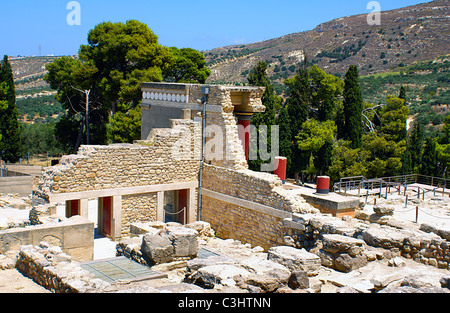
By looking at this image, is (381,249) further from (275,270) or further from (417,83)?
(417,83)

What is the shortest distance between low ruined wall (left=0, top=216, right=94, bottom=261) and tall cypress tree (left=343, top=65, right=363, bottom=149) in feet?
71.7

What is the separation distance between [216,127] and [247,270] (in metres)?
8.44

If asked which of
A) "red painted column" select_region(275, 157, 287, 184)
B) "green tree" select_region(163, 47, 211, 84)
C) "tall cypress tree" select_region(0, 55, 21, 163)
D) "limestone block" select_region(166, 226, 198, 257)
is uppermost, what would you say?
"green tree" select_region(163, 47, 211, 84)

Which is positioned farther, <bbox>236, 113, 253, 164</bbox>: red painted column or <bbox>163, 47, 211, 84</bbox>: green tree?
<bbox>163, 47, 211, 84</bbox>: green tree

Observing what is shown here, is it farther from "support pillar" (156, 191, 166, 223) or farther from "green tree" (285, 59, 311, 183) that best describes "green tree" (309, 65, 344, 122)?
"support pillar" (156, 191, 166, 223)

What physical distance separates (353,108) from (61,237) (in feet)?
75.3

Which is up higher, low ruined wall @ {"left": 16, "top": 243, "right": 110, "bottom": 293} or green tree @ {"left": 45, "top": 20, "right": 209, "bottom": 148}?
green tree @ {"left": 45, "top": 20, "right": 209, "bottom": 148}

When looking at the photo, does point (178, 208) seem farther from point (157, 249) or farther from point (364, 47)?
point (364, 47)

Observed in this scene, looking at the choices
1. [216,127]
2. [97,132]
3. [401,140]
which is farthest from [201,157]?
[97,132]

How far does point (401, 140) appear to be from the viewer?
29609mm

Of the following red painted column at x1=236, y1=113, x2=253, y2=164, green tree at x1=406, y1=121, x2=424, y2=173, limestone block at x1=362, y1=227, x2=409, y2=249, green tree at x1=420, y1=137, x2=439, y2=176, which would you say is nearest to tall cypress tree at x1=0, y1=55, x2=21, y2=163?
red painted column at x1=236, y1=113, x2=253, y2=164

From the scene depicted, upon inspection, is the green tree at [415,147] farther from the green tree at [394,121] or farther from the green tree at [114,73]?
the green tree at [114,73]

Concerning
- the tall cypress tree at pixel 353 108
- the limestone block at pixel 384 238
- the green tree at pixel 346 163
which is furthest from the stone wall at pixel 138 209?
the tall cypress tree at pixel 353 108

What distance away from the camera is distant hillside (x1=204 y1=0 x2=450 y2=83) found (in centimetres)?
8125
